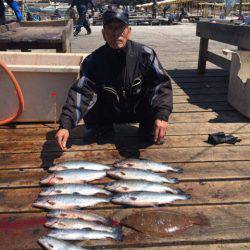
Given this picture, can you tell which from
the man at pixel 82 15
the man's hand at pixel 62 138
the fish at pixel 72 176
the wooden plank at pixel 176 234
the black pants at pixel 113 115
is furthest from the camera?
the man at pixel 82 15

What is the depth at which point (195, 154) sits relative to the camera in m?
3.83

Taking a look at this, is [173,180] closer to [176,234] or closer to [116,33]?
[176,234]

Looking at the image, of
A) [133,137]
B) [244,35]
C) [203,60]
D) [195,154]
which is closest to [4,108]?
[133,137]

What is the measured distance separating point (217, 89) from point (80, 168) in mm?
3803

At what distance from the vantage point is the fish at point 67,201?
2820mm

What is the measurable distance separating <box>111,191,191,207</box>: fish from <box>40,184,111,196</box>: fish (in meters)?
0.18

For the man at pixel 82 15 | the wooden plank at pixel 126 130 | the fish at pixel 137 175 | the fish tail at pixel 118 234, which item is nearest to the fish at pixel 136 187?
the fish at pixel 137 175

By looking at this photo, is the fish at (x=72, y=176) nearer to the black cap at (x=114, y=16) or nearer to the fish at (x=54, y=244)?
the fish at (x=54, y=244)

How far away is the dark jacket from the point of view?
155 inches

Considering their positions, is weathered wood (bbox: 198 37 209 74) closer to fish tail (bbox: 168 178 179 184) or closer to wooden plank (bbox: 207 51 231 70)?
wooden plank (bbox: 207 51 231 70)

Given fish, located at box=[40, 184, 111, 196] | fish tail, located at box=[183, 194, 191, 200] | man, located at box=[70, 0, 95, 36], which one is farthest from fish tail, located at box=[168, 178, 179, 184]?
man, located at box=[70, 0, 95, 36]

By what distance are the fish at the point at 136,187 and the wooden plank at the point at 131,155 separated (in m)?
0.58

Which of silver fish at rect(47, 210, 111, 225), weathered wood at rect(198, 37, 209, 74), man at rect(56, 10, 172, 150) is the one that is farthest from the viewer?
weathered wood at rect(198, 37, 209, 74)

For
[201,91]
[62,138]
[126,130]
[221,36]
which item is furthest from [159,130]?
[221,36]
